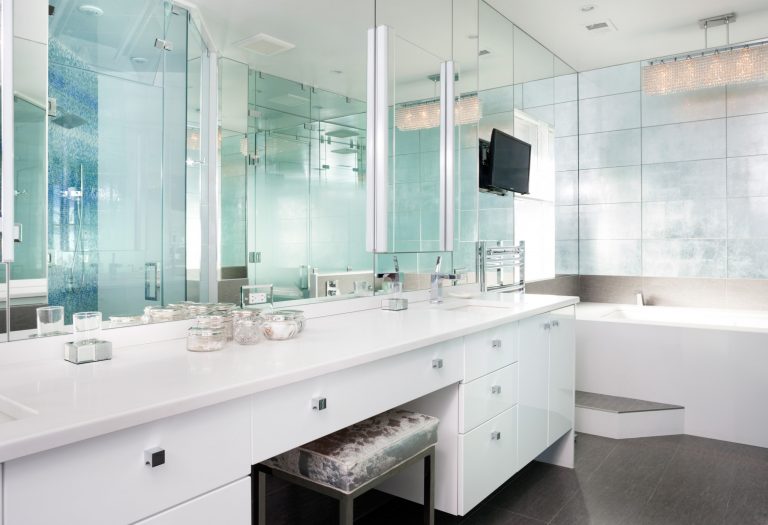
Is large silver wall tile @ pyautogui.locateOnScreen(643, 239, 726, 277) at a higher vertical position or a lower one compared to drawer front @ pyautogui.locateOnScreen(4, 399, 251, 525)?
higher

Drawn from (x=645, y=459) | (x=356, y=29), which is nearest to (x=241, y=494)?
(x=356, y=29)

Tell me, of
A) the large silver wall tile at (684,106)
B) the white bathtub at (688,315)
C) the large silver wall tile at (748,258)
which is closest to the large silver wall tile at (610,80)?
the large silver wall tile at (684,106)

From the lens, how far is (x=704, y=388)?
3.37 meters

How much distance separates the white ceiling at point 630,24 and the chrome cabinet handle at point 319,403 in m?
2.80

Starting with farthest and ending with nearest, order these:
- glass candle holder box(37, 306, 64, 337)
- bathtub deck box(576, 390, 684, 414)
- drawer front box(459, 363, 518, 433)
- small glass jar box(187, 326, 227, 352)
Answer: bathtub deck box(576, 390, 684, 414)
drawer front box(459, 363, 518, 433)
small glass jar box(187, 326, 227, 352)
glass candle holder box(37, 306, 64, 337)

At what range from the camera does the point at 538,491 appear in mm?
2588

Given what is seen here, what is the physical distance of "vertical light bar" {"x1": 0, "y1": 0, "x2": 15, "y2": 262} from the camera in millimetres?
1212

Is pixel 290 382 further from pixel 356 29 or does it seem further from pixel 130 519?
pixel 356 29

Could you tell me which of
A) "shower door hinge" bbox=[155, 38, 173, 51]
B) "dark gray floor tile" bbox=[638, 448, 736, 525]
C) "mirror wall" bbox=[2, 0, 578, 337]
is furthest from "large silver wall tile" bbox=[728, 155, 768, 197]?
"shower door hinge" bbox=[155, 38, 173, 51]

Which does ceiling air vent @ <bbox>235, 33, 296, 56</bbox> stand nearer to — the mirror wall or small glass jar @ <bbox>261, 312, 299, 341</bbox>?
the mirror wall

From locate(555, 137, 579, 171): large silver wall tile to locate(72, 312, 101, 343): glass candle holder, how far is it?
417 cm

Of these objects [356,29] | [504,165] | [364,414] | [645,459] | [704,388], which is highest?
[356,29]

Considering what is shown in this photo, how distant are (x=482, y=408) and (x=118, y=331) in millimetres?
1298

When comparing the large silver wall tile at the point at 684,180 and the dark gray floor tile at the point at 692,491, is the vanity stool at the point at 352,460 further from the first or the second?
the large silver wall tile at the point at 684,180
